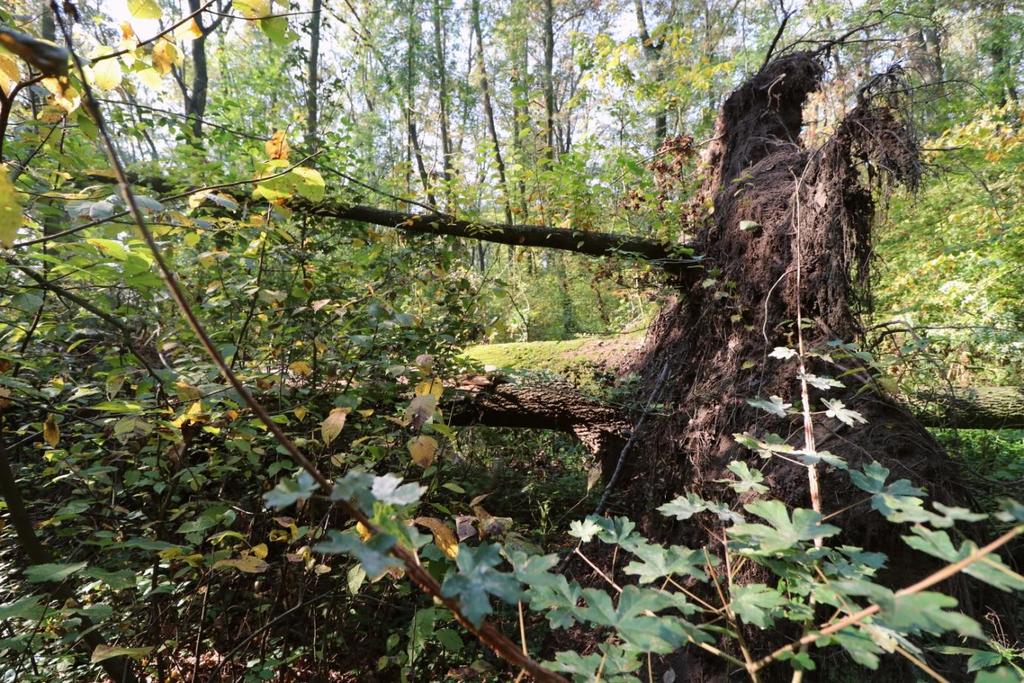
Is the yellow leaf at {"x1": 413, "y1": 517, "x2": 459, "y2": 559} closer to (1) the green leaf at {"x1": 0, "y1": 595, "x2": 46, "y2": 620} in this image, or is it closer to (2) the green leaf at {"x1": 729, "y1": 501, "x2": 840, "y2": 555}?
(2) the green leaf at {"x1": 729, "y1": 501, "x2": 840, "y2": 555}

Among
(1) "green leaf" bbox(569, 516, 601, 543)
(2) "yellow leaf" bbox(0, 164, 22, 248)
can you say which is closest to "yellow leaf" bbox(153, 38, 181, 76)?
(2) "yellow leaf" bbox(0, 164, 22, 248)

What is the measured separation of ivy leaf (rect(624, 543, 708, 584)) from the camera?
768 mm

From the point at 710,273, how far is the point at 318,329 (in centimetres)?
258

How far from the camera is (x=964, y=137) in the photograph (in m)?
5.82

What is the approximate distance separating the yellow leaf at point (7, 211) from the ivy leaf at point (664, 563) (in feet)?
4.43

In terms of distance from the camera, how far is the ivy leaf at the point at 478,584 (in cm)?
51

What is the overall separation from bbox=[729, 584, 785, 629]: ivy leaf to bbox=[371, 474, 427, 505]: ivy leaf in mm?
556

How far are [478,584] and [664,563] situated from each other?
42 centimetres

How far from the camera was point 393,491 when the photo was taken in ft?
1.87

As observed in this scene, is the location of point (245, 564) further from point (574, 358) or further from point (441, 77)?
point (441, 77)

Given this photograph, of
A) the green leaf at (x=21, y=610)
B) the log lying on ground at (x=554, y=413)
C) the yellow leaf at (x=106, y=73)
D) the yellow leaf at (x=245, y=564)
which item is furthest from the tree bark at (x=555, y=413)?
the yellow leaf at (x=106, y=73)

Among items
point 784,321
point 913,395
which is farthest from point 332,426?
point 913,395

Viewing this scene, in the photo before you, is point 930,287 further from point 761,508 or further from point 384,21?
point 384,21

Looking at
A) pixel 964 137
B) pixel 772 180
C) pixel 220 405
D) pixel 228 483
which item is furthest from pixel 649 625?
pixel 964 137
